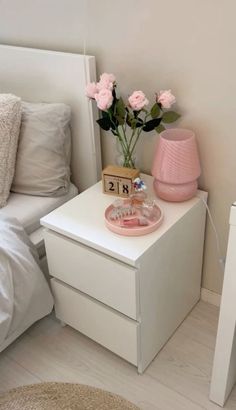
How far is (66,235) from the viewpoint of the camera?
144 centimetres

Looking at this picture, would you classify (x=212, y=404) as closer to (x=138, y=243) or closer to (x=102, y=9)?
(x=138, y=243)

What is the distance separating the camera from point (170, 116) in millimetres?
1508

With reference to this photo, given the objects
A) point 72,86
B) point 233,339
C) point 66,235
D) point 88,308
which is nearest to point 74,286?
point 88,308

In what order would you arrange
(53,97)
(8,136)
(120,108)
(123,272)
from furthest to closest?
(53,97)
(8,136)
(120,108)
(123,272)

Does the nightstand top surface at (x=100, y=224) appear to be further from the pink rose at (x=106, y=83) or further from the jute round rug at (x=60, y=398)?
Result: the jute round rug at (x=60, y=398)

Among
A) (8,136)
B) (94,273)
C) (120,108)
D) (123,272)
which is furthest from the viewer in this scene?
(8,136)

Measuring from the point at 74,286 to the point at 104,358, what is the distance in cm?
31

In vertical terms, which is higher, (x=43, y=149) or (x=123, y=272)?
(x=43, y=149)

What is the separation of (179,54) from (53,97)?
1.97 ft

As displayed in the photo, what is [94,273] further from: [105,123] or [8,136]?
[8,136]

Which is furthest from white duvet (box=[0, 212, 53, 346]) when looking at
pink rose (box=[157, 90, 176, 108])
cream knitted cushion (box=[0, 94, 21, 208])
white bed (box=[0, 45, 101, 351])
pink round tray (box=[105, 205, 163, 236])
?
pink rose (box=[157, 90, 176, 108])

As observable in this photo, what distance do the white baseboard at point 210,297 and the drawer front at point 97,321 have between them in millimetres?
472

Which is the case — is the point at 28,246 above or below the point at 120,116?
below

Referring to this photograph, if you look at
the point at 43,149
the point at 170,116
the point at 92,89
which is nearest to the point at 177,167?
the point at 170,116
